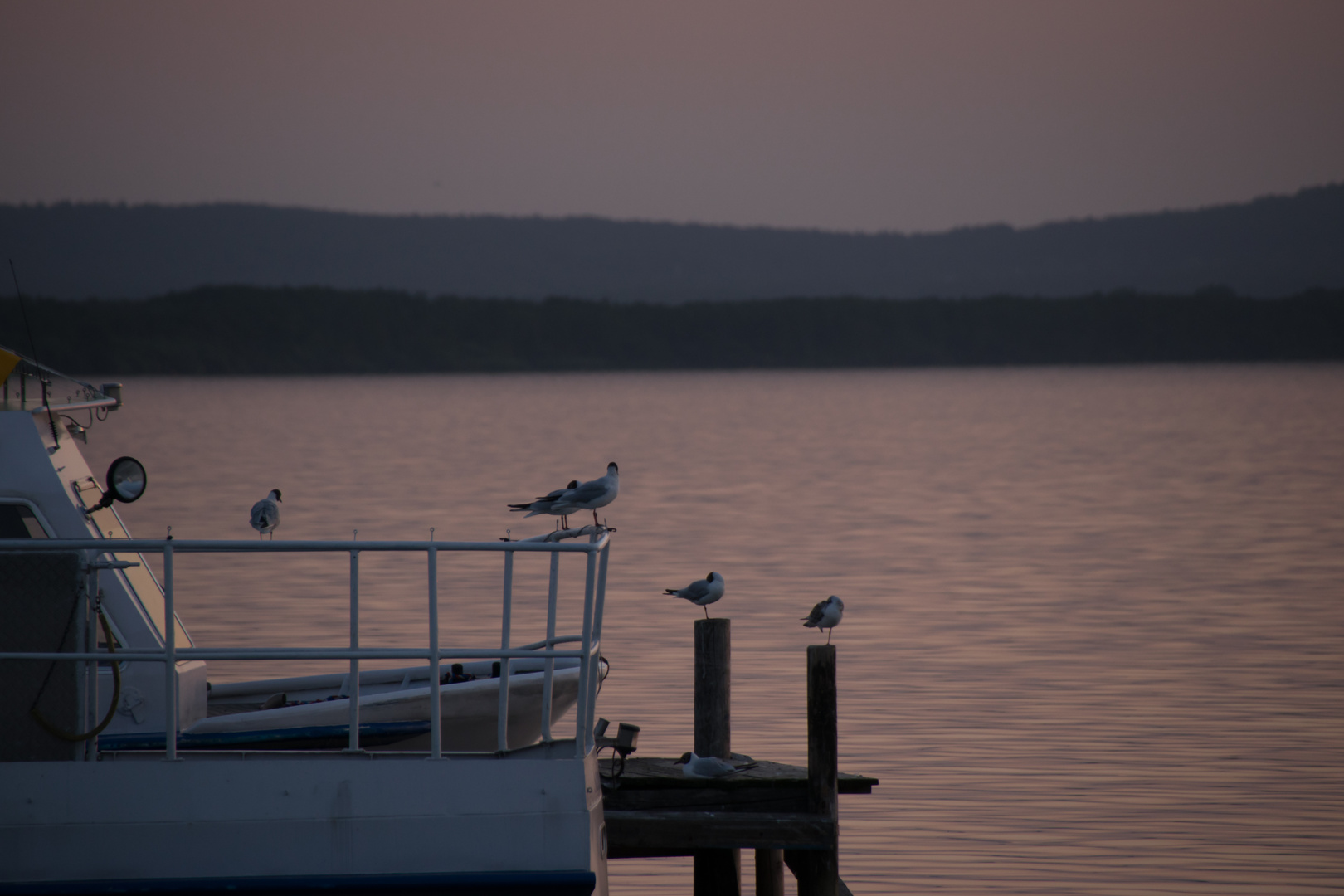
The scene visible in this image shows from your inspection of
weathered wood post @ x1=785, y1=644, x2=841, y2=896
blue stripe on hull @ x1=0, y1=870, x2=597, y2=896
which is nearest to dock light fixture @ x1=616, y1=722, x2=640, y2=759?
weathered wood post @ x1=785, y1=644, x2=841, y2=896

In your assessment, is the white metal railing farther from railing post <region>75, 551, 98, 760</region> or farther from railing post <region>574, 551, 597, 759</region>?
railing post <region>75, 551, 98, 760</region>

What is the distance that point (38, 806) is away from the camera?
26.8 feet

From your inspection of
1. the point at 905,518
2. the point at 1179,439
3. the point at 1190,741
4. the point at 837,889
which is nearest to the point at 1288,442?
the point at 1179,439

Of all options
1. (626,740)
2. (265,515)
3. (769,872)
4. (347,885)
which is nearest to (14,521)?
(265,515)

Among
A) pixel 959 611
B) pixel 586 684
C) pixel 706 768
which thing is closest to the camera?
pixel 586 684

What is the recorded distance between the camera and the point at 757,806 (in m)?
10.1

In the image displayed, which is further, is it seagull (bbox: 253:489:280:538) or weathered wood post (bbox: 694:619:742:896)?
seagull (bbox: 253:489:280:538)

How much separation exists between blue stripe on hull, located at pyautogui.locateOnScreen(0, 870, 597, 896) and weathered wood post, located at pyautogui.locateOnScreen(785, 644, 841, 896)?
2065 mm

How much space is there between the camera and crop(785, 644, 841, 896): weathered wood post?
9836 mm

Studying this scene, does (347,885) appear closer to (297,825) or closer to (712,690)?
(297,825)

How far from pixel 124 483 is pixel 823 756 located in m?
4.94

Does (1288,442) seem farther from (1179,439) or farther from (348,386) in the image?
(348,386)

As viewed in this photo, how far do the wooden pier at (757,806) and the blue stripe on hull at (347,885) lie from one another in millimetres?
1670

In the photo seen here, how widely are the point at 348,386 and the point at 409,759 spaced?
184383mm
